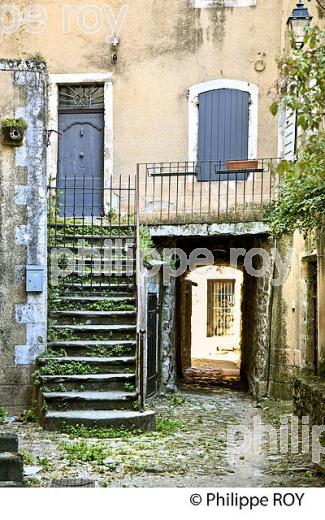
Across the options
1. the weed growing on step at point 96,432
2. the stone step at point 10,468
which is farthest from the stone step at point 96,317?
the stone step at point 10,468

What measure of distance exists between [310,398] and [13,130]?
476 cm

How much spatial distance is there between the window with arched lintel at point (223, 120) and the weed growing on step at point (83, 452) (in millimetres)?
7074

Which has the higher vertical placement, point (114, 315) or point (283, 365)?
point (114, 315)

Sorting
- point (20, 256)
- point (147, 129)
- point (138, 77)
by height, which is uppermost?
point (138, 77)

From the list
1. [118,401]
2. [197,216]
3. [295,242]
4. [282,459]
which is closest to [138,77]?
[197,216]

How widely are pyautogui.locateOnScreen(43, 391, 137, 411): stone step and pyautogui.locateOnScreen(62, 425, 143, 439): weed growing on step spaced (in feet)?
1.36

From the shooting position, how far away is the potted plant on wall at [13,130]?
8969 mm

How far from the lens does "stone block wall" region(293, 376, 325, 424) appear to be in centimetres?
769

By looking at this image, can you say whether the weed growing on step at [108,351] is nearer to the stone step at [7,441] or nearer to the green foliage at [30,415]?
the green foliage at [30,415]

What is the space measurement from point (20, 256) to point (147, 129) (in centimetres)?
525

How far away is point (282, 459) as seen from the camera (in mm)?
7578

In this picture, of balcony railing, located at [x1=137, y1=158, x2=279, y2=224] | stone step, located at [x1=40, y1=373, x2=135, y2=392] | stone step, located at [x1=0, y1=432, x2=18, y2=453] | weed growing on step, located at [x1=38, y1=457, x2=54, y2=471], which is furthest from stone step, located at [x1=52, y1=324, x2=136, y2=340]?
stone step, located at [x1=0, y1=432, x2=18, y2=453]
